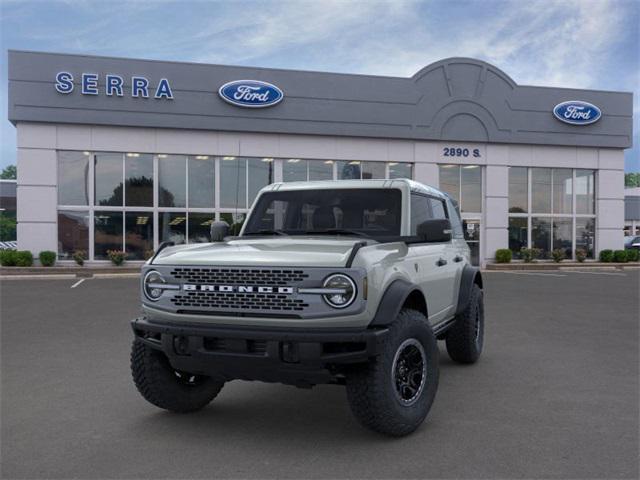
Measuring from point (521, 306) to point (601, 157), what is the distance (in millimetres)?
18586

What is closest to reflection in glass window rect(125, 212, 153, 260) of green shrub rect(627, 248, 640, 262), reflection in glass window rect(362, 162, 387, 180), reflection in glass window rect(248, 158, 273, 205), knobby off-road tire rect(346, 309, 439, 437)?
reflection in glass window rect(248, 158, 273, 205)

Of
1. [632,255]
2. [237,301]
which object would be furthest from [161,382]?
[632,255]

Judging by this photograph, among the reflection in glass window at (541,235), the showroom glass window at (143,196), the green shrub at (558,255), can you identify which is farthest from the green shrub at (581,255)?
the showroom glass window at (143,196)

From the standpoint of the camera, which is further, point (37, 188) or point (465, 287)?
point (37, 188)

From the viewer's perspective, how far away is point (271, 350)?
142 inches

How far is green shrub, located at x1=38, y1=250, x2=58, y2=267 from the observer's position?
20.9 metres

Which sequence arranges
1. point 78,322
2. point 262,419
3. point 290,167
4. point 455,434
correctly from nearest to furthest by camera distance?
point 455,434, point 262,419, point 78,322, point 290,167

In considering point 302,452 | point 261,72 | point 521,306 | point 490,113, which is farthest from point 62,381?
point 490,113

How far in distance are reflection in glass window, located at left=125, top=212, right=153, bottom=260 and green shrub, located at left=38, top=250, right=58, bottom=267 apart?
265 cm

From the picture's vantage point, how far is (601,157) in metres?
27.0

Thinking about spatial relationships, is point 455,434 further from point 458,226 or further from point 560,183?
point 560,183

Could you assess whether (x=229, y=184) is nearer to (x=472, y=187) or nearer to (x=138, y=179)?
(x=138, y=179)

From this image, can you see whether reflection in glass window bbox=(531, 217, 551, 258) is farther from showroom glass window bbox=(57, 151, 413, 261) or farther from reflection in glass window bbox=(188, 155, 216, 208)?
reflection in glass window bbox=(188, 155, 216, 208)

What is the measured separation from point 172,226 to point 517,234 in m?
15.5
